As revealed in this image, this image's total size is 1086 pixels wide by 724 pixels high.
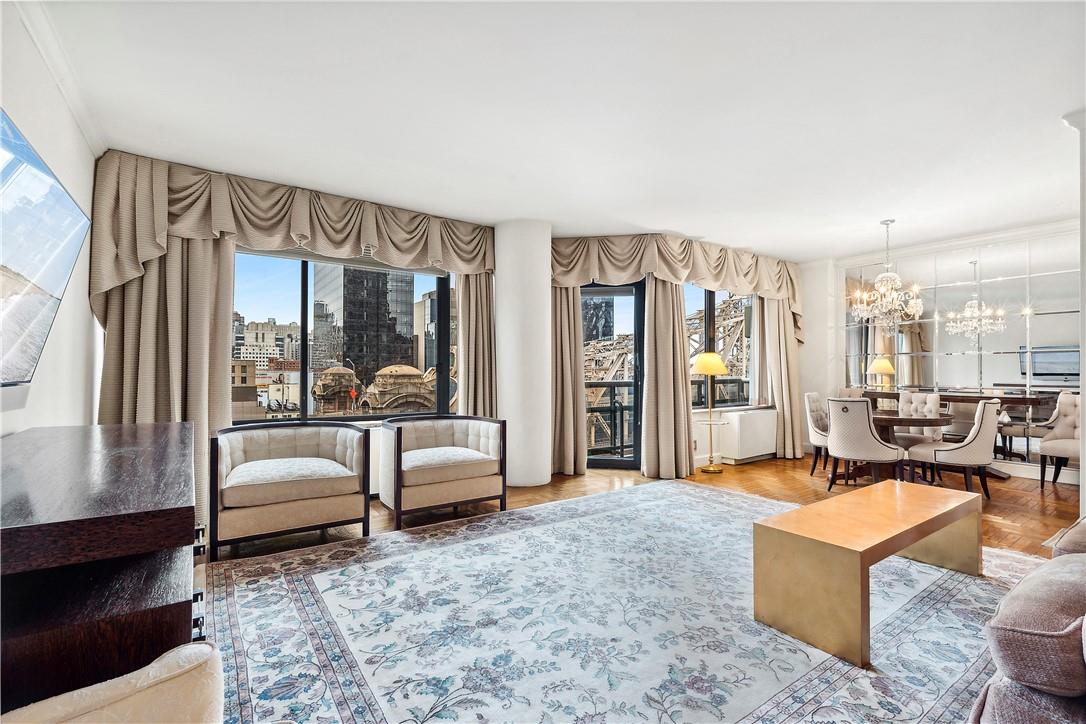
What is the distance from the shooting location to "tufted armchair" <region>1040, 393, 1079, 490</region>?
4.58 metres

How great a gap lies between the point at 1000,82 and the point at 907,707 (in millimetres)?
2860

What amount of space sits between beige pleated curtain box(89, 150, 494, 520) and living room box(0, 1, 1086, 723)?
0.07 ft

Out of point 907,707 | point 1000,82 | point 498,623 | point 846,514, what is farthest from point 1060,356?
point 498,623

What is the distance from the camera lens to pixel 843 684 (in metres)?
1.80

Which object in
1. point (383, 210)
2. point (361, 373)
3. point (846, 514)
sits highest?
point (383, 210)

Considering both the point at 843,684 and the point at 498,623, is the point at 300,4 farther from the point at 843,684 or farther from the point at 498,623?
the point at 843,684

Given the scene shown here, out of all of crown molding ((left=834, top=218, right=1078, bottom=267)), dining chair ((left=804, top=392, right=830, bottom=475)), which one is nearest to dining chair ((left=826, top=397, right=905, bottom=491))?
dining chair ((left=804, top=392, right=830, bottom=475))

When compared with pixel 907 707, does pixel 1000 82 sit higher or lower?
higher

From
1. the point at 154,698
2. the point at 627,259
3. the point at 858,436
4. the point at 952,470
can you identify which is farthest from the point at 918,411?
the point at 154,698

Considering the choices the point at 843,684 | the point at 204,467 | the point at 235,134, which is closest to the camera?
the point at 843,684

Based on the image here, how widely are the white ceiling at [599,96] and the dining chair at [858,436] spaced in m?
1.79

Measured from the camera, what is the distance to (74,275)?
278 cm

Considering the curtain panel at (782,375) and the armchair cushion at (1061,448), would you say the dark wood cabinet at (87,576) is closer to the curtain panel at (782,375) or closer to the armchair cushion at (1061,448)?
the armchair cushion at (1061,448)

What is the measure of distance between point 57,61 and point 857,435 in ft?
18.9
